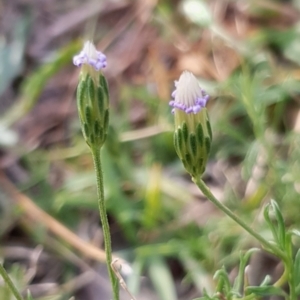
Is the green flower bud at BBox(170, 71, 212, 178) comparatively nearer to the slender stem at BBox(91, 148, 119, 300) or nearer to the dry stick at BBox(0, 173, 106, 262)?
the slender stem at BBox(91, 148, 119, 300)

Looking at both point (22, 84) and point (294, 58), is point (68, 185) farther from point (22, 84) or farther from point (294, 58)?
point (294, 58)

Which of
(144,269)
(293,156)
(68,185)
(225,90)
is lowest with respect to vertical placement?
(144,269)

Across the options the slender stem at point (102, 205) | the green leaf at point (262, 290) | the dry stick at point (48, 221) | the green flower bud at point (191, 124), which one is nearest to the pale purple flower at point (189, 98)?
the green flower bud at point (191, 124)

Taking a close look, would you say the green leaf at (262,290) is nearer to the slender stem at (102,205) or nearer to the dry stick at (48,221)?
the slender stem at (102,205)

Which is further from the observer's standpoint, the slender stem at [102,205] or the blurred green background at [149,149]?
the blurred green background at [149,149]

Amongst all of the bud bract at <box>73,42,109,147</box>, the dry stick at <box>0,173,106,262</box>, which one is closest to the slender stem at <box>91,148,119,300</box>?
the bud bract at <box>73,42,109,147</box>

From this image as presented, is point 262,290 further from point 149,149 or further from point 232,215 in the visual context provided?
point 149,149

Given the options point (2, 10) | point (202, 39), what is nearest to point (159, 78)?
point (202, 39)
